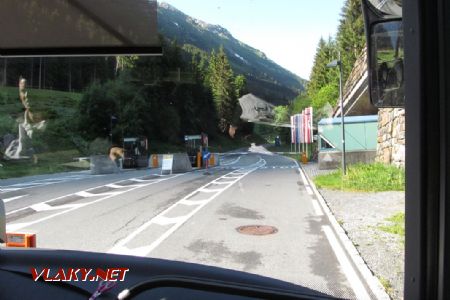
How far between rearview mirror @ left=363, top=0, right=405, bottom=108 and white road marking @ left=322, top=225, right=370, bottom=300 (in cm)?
330

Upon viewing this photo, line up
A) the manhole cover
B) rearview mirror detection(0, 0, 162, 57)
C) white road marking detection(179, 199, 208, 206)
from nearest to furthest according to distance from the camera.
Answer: rearview mirror detection(0, 0, 162, 57), the manhole cover, white road marking detection(179, 199, 208, 206)

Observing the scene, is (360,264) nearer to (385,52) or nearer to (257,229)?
(257,229)

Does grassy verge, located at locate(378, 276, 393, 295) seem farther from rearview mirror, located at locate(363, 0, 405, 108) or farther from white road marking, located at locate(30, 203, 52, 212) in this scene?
white road marking, located at locate(30, 203, 52, 212)

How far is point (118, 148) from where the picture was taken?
1120 inches

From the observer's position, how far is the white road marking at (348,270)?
4349 millimetres

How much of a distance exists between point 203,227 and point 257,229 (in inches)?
40.6

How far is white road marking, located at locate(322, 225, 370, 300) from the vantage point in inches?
171

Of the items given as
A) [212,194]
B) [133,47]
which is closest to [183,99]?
[133,47]

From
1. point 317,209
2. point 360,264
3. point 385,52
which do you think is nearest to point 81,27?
point 385,52

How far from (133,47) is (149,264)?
106 cm

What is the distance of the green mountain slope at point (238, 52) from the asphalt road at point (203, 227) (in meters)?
2.51

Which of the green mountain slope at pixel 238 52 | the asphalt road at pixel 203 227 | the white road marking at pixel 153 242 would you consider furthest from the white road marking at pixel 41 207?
the green mountain slope at pixel 238 52

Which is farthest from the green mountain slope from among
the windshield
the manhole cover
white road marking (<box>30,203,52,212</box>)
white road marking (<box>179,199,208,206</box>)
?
white road marking (<box>30,203,52,212</box>)

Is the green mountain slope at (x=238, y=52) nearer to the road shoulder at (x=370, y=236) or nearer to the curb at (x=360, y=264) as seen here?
the road shoulder at (x=370, y=236)
